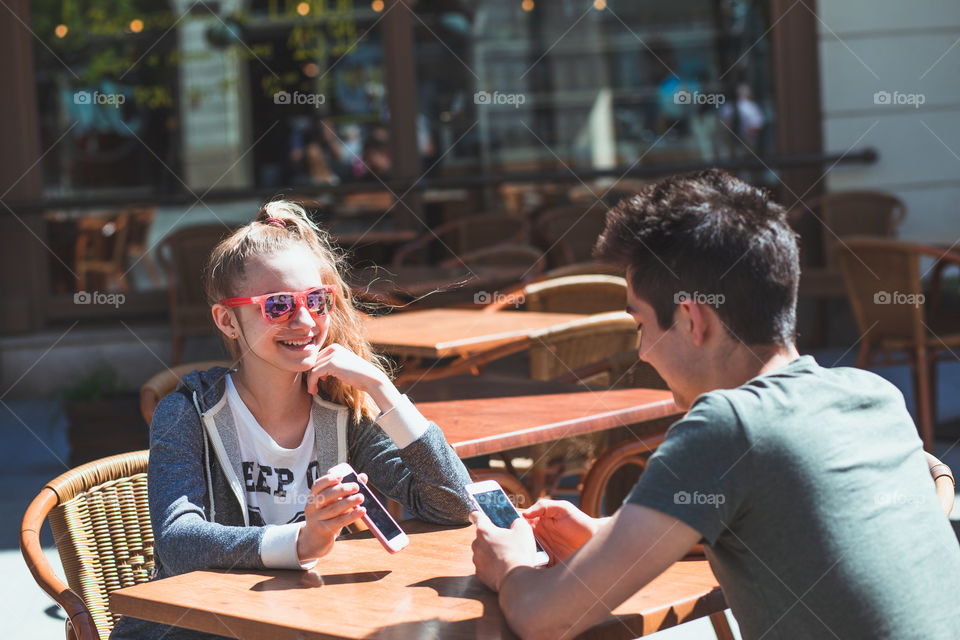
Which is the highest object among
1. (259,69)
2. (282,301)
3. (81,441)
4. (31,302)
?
(259,69)

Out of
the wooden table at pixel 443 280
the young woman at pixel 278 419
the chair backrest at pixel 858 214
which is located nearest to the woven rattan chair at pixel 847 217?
the chair backrest at pixel 858 214

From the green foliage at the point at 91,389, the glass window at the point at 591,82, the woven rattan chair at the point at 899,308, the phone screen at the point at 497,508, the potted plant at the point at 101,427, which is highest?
the glass window at the point at 591,82

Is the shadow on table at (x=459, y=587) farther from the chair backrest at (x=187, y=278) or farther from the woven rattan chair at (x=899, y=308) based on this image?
the chair backrest at (x=187, y=278)

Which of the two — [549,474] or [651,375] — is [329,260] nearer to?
[651,375]

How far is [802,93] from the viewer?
7379 millimetres

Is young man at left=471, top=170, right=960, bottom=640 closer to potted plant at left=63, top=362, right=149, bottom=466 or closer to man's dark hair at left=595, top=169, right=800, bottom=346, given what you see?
man's dark hair at left=595, top=169, right=800, bottom=346

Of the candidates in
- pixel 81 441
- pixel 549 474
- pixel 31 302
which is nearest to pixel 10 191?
pixel 31 302

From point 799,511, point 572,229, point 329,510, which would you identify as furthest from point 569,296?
point 799,511

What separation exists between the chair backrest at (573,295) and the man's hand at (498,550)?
10.1 ft

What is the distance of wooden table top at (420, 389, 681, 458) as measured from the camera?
261 centimetres

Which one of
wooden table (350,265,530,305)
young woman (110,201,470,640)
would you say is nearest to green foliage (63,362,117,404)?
wooden table (350,265,530,305)

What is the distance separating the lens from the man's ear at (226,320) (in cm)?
218

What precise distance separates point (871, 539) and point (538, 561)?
460 mm

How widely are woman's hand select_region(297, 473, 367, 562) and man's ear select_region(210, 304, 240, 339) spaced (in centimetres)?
55
